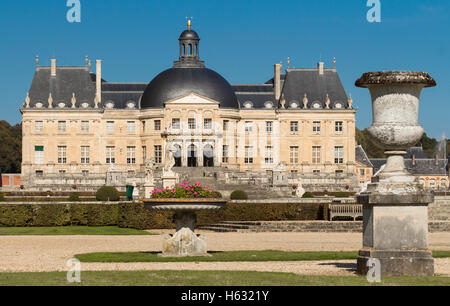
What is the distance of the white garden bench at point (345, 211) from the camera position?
106 feet

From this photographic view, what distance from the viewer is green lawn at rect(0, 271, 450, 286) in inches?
452

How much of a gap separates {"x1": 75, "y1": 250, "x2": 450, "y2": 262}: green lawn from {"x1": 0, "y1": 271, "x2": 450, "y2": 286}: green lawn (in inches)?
119

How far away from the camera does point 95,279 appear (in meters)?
12.0

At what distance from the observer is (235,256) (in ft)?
55.8

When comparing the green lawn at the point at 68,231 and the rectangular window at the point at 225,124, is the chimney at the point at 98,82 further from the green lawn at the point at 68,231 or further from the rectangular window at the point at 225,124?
the green lawn at the point at 68,231

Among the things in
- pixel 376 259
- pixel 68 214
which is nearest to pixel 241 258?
pixel 376 259

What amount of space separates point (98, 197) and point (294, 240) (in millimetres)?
23205

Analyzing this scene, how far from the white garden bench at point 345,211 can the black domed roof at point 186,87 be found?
122 feet

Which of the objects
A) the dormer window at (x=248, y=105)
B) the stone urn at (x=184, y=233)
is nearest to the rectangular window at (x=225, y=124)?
the dormer window at (x=248, y=105)

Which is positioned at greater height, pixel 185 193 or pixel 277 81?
pixel 277 81

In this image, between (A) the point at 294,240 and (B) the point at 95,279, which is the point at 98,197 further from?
(B) the point at 95,279

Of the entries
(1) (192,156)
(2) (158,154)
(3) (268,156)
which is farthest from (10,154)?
(3) (268,156)

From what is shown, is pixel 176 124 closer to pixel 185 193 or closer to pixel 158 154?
pixel 158 154

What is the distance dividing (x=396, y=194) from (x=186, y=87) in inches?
2262
